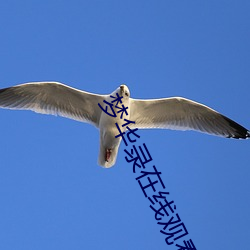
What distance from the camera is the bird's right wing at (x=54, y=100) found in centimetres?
683

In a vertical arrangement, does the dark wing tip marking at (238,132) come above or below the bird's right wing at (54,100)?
below

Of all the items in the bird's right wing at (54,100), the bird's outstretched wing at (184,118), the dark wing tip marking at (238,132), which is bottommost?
the dark wing tip marking at (238,132)

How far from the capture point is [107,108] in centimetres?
665

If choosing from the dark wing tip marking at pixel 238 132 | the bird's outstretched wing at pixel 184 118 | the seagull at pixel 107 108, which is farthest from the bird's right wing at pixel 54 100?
the dark wing tip marking at pixel 238 132

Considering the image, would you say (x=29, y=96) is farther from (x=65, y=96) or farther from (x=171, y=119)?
(x=171, y=119)

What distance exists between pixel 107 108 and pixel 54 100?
33.4 inches

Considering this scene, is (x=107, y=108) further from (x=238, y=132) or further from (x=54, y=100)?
(x=238, y=132)

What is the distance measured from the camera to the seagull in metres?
6.71

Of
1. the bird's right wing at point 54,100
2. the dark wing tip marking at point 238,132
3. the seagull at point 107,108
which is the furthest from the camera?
the dark wing tip marking at point 238,132

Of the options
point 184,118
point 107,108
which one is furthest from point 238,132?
point 107,108

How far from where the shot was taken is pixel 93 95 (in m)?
6.80

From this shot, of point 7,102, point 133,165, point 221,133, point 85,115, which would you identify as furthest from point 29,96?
point 221,133

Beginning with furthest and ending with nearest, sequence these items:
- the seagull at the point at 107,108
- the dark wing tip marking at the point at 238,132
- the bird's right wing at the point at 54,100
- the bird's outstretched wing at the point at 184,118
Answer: the dark wing tip marking at the point at 238,132
the bird's outstretched wing at the point at 184,118
the bird's right wing at the point at 54,100
the seagull at the point at 107,108

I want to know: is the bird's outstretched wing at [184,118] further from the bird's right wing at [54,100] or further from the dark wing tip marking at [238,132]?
the bird's right wing at [54,100]
